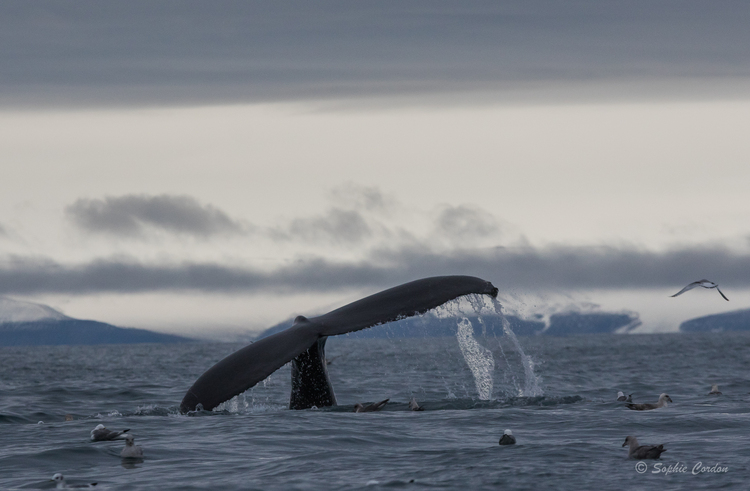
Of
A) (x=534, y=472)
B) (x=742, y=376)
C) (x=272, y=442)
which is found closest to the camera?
(x=534, y=472)

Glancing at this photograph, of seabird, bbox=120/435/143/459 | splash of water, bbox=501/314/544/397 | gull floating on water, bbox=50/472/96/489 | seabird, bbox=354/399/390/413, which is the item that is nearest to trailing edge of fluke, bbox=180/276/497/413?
seabird, bbox=120/435/143/459

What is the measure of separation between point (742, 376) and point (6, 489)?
23.8 metres

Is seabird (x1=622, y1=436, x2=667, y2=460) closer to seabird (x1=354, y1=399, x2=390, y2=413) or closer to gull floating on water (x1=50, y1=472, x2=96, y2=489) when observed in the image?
seabird (x1=354, y1=399, x2=390, y2=413)

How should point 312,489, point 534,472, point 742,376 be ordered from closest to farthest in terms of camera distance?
1. point 312,489
2. point 534,472
3. point 742,376

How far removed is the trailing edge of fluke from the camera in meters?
10.3

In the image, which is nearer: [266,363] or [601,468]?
[601,468]

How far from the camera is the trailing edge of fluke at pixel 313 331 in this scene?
1027 cm

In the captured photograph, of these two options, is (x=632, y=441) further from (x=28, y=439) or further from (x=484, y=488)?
(x=28, y=439)

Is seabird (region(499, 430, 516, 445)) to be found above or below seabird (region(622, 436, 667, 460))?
above

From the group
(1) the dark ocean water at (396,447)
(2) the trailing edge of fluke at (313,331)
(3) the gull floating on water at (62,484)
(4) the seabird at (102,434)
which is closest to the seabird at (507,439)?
(1) the dark ocean water at (396,447)

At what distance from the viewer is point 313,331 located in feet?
37.4

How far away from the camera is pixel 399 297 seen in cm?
1107

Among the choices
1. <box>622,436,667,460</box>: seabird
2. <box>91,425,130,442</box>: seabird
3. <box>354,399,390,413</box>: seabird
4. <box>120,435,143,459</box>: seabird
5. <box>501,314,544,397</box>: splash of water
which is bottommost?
<box>622,436,667,460</box>: seabird

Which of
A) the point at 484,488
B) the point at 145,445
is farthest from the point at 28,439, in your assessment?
the point at 484,488
